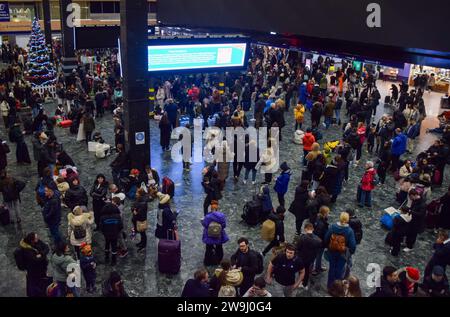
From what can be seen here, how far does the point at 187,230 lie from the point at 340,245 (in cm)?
357

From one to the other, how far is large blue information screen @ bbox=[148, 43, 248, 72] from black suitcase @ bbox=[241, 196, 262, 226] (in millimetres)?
6257

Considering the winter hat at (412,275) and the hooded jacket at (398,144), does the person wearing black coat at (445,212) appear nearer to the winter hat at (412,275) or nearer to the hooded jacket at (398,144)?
the hooded jacket at (398,144)

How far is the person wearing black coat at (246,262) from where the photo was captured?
6.14 m

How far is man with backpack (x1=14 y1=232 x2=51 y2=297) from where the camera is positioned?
6164mm

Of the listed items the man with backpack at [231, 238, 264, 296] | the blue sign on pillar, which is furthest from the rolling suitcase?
the blue sign on pillar

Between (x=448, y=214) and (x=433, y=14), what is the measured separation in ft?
13.8

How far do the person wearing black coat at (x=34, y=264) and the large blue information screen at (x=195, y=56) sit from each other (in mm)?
8017

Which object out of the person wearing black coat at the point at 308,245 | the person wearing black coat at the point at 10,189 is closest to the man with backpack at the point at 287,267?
the person wearing black coat at the point at 308,245

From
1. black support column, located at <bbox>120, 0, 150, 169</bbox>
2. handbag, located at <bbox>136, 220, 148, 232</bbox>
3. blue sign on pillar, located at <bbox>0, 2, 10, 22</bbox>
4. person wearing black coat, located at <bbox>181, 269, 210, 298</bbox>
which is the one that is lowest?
handbag, located at <bbox>136, 220, 148, 232</bbox>

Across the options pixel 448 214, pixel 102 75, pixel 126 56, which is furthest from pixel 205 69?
pixel 102 75

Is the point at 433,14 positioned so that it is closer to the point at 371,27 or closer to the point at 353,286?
the point at 371,27

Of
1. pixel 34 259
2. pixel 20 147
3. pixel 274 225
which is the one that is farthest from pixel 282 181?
pixel 20 147

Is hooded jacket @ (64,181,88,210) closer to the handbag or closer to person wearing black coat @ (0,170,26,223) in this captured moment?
person wearing black coat @ (0,170,26,223)

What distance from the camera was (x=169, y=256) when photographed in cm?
737
